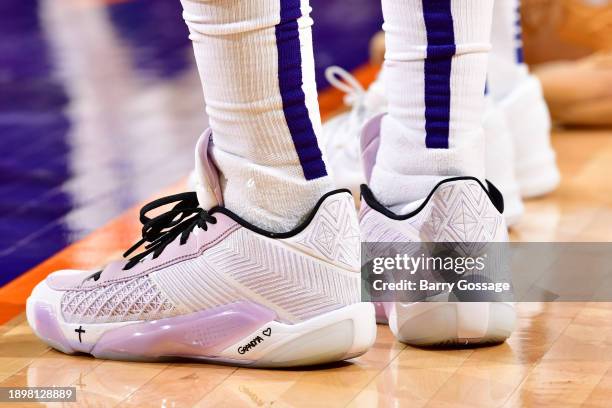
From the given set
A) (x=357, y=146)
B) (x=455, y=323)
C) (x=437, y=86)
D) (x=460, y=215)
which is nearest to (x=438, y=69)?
(x=437, y=86)

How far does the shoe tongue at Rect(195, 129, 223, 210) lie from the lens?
110 centimetres

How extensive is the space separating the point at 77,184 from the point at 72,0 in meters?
2.43

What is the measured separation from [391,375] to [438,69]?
1.09 feet

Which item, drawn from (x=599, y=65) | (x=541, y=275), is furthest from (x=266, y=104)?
(x=599, y=65)

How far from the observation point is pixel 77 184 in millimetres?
1934

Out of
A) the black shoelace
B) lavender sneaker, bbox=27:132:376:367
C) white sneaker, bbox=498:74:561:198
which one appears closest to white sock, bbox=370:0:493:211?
lavender sneaker, bbox=27:132:376:367

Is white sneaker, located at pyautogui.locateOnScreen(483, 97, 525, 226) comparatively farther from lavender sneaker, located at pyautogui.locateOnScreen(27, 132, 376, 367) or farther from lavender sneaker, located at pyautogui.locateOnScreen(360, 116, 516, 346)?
lavender sneaker, located at pyautogui.locateOnScreen(27, 132, 376, 367)

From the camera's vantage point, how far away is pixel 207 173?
1.10m

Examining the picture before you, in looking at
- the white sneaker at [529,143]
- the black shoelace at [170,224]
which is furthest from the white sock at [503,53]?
the black shoelace at [170,224]

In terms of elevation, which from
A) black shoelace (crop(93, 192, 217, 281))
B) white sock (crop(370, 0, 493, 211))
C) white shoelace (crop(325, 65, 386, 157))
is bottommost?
white shoelace (crop(325, 65, 386, 157))

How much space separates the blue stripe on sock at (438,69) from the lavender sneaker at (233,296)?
14 cm

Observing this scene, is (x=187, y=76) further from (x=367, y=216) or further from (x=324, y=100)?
(x=367, y=216)

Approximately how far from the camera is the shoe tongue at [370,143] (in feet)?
4.15

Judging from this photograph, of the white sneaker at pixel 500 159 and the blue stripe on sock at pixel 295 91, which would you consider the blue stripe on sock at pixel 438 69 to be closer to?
the blue stripe on sock at pixel 295 91
